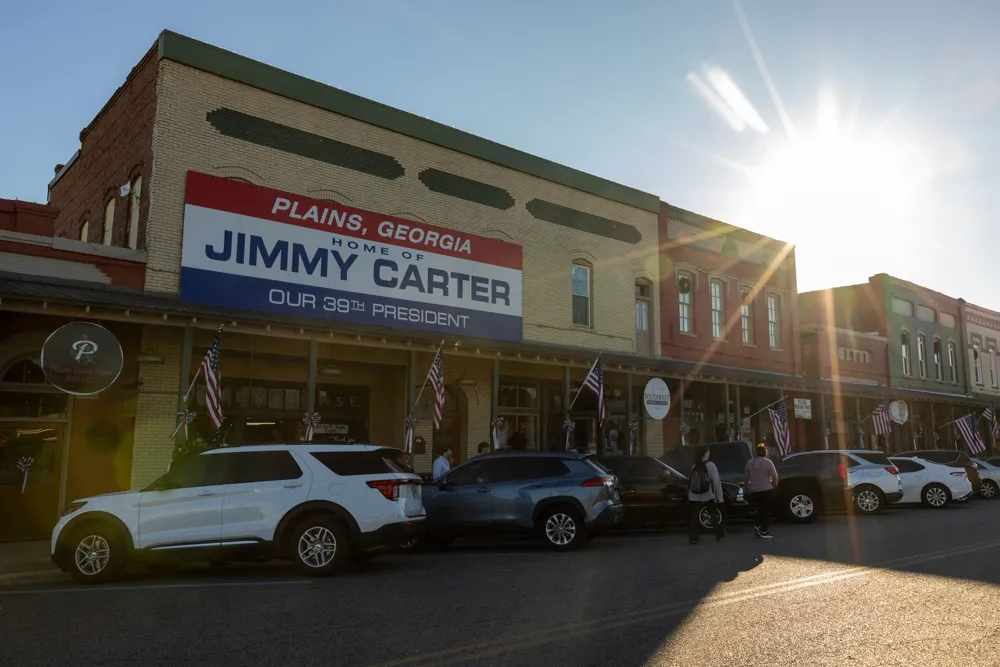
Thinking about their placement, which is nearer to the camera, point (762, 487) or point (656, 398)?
point (762, 487)

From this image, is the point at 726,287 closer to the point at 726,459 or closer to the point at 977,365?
the point at 726,459

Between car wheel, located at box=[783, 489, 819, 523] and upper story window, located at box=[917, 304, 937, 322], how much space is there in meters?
28.7

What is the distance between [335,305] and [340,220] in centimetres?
208

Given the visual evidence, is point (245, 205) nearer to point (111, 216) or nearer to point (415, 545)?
point (111, 216)

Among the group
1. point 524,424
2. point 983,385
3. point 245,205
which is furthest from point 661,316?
point 983,385

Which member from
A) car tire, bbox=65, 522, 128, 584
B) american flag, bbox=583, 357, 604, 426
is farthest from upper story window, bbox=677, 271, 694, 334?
car tire, bbox=65, 522, 128, 584

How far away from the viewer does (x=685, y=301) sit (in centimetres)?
2842

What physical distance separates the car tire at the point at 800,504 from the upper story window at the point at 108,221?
16636mm

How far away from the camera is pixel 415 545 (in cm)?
1359

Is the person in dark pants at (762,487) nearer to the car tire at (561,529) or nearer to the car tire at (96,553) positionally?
the car tire at (561,529)

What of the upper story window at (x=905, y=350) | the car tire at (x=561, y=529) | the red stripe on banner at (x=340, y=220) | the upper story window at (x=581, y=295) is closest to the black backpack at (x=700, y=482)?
the car tire at (x=561, y=529)

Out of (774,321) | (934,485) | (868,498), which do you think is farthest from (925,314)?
(868,498)

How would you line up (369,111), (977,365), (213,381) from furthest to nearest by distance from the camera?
(977,365), (369,111), (213,381)

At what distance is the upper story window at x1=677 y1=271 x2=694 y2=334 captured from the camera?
2806 centimetres
